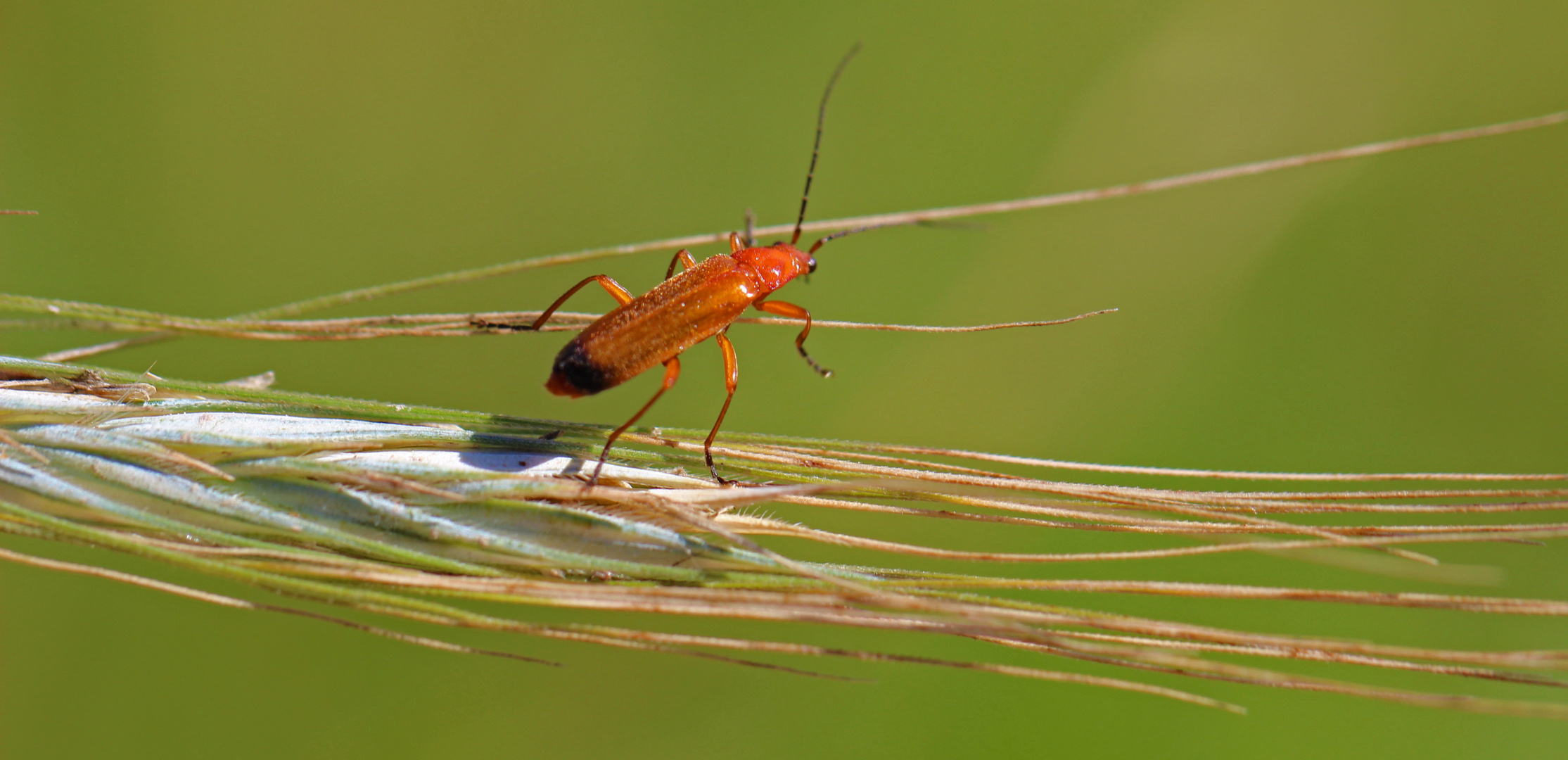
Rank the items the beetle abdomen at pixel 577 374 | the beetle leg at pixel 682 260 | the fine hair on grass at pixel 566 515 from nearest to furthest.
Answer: the fine hair on grass at pixel 566 515, the beetle abdomen at pixel 577 374, the beetle leg at pixel 682 260

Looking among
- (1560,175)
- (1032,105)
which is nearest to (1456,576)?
(1032,105)

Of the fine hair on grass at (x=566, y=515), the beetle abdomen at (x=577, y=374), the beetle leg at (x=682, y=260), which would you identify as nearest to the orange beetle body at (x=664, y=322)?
the beetle abdomen at (x=577, y=374)

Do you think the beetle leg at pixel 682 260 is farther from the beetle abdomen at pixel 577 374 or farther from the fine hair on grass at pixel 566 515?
the fine hair on grass at pixel 566 515

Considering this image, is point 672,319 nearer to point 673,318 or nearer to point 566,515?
point 673,318

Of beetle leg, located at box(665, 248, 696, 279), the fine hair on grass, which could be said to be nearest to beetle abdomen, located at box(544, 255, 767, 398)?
beetle leg, located at box(665, 248, 696, 279)

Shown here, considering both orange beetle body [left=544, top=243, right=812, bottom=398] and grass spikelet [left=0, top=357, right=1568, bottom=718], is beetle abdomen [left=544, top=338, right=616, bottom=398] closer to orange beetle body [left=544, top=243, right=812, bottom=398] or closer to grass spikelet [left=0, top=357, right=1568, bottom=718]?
orange beetle body [left=544, top=243, right=812, bottom=398]

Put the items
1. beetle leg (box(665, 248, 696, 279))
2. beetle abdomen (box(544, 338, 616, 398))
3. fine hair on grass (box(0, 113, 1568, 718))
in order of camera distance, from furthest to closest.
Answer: beetle leg (box(665, 248, 696, 279)) → beetle abdomen (box(544, 338, 616, 398)) → fine hair on grass (box(0, 113, 1568, 718))
